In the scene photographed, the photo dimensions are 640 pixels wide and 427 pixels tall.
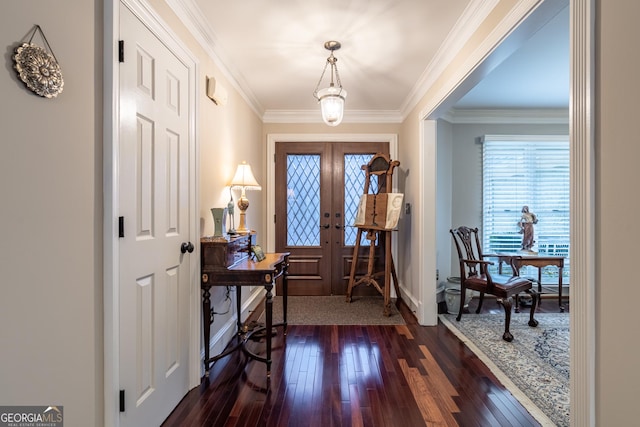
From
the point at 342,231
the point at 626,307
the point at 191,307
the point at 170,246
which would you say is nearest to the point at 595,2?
the point at 626,307

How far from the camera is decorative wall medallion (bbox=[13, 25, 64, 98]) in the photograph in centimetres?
98

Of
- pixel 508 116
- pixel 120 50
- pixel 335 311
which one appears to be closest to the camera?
pixel 120 50

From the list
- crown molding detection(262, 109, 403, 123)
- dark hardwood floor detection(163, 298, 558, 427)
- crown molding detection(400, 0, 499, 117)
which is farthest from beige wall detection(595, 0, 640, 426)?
crown molding detection(262, 109, 403, 123)

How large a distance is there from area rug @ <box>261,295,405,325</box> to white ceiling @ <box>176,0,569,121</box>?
103 inches

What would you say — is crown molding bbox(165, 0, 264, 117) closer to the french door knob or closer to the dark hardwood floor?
the french door knob

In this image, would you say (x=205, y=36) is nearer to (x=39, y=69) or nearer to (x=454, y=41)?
(x=39, y=69)

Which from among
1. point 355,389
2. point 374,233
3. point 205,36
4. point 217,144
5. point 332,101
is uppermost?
point 205,36

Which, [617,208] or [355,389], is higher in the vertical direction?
[617,208]

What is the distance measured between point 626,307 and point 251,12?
255 centimetres

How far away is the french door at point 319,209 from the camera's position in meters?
4.35

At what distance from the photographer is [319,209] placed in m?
4.36

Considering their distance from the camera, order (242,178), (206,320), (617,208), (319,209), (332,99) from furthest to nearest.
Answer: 1. (319,209)
2. (242,178)
3. (332,99)
4. (206,320)
5. (617,208)

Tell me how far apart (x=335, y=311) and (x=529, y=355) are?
6.42ft

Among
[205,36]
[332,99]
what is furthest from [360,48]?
[205,36]
